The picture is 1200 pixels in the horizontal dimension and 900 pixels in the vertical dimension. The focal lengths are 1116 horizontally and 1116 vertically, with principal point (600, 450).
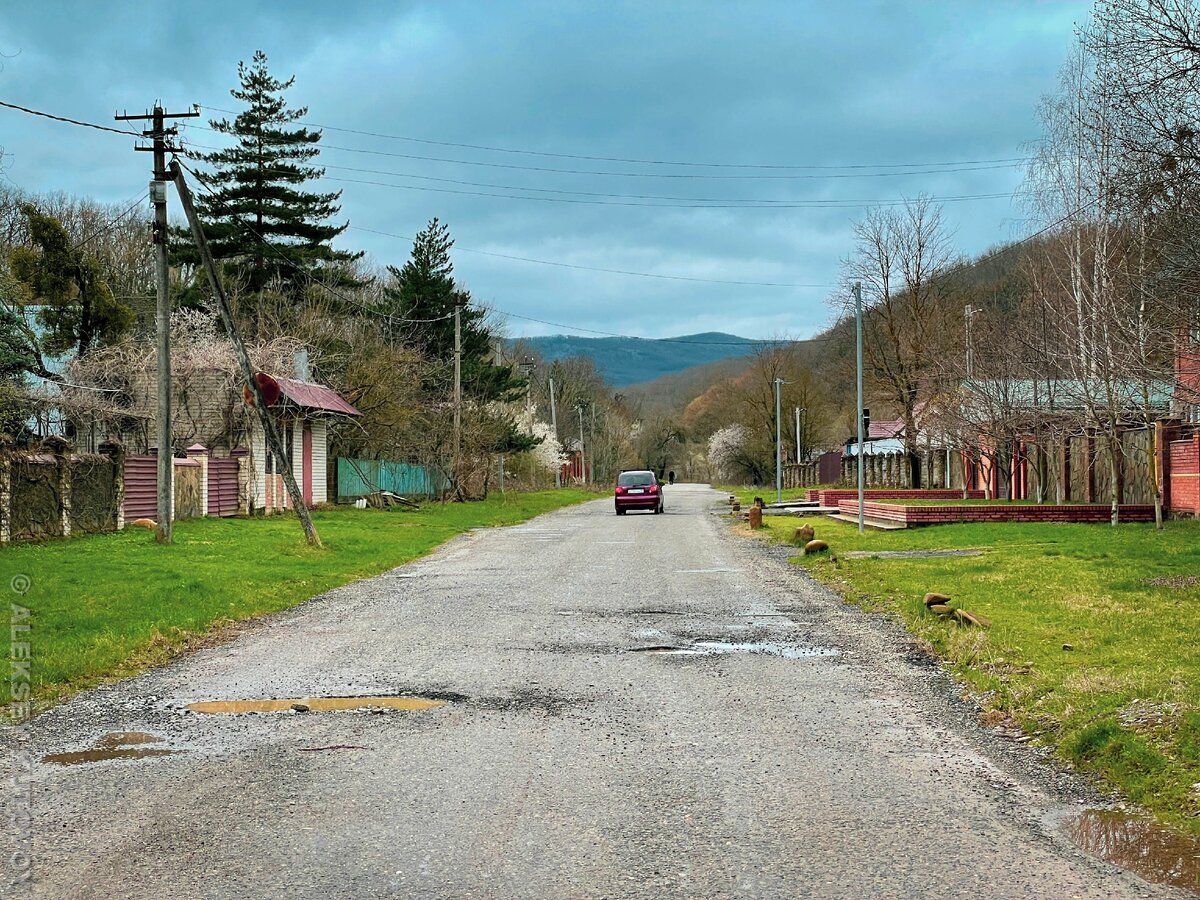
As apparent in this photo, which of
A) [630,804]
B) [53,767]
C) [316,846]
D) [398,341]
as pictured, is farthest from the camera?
[398,341]

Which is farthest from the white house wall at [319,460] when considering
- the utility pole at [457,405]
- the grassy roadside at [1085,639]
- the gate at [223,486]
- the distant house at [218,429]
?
the grassy roadside at [1085,639]

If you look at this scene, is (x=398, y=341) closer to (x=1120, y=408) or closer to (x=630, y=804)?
(x=1120, y=408)

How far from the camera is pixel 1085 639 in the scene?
9.91 meters

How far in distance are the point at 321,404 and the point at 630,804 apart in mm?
34059

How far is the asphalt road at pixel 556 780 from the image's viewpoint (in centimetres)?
461

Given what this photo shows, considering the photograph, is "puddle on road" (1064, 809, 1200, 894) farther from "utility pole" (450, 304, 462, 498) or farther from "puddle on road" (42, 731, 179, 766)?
"utility pole" (450, 304, 462, 498)

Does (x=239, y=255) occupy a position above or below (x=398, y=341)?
above

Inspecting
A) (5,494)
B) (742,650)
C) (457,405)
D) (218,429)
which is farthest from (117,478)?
(457,405)

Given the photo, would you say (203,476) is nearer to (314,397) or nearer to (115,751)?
(314,397)

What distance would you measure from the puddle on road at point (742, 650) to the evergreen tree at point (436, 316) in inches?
1677

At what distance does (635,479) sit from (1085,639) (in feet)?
109

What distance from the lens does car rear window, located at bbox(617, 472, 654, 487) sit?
42875 millimetres

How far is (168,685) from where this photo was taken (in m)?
8.79

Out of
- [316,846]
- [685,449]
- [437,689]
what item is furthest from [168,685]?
[685,449]
